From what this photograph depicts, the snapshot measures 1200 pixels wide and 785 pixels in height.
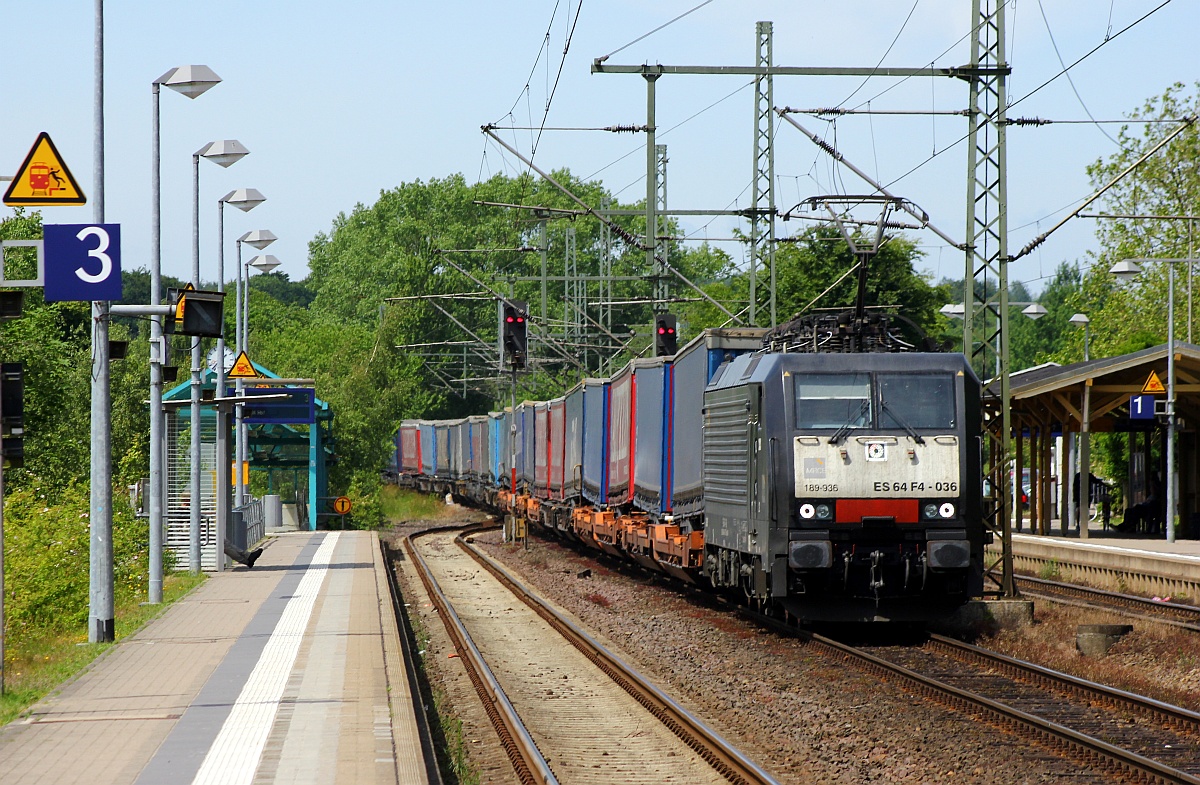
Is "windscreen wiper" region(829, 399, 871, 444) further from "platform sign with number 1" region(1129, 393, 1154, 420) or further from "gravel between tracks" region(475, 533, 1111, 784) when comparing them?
"platform sign with number 1" region(1129, 393, 1154, 420)

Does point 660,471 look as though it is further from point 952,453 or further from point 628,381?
point 952,453

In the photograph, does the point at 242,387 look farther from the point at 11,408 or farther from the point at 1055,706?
the point at 1055,706

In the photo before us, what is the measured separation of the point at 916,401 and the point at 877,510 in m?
1.29

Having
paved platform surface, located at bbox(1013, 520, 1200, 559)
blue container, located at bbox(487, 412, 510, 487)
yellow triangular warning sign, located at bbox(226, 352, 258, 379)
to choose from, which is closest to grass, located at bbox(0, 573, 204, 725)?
yellow triangular warning sign, located at bbox(226, 352, 258, 379)

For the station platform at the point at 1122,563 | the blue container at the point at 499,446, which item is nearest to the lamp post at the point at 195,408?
the station platform at the point at 1122,563

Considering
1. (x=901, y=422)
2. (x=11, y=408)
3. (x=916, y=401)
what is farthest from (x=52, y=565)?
(x=916, y=401)

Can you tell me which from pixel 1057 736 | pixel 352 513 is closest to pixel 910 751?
pixel 1057 736

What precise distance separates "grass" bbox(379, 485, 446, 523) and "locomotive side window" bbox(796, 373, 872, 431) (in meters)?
40.8

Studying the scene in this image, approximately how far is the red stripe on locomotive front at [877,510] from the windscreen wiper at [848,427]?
63cm

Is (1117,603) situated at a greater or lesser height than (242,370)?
lesser

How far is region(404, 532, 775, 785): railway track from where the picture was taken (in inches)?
381

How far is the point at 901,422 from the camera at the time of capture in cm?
1493

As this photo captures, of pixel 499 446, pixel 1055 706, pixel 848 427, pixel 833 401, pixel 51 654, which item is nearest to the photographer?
pixel 1055 706

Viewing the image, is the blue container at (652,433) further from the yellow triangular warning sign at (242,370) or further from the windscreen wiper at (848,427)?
the yellow triangular warning sign at (242,370)
